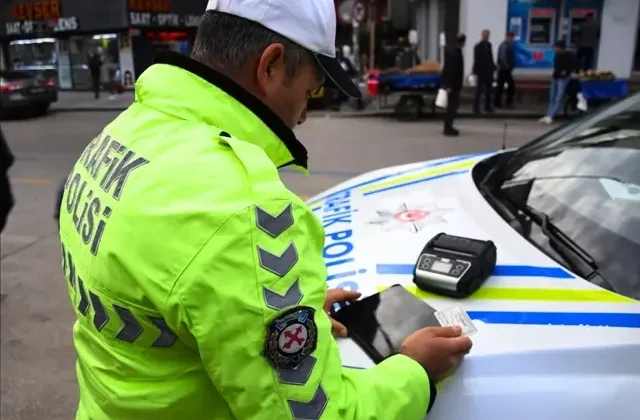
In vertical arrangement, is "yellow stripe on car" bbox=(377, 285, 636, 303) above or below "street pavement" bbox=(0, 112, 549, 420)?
above

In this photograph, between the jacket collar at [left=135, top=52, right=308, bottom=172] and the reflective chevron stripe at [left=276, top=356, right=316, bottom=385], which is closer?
the reflective chevron stripe at [left=276, top=356, right=316, bottom=385]

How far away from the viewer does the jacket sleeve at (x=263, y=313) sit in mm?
905

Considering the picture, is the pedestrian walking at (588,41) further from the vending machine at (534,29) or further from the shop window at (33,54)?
the shop window at (33,54)

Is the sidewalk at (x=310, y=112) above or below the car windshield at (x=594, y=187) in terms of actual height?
below

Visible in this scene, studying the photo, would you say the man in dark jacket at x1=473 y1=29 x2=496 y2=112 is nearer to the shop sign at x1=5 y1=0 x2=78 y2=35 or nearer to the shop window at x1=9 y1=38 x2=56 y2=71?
the shop sign at x1=5 y1=0 x2=78 y2=35

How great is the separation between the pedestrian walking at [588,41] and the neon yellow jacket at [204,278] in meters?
13.9

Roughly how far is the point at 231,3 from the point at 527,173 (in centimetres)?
140

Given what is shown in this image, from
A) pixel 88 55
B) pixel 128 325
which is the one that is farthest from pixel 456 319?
pixel 88 55

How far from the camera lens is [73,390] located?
3.06 metres

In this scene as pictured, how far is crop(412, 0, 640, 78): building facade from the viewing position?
13.7 metres

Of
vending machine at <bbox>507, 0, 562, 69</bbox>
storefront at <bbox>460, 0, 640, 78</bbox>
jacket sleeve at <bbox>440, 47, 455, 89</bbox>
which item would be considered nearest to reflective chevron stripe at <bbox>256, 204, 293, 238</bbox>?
jacket sleeve at <bbox>440, 47, 455, 89</bbox>

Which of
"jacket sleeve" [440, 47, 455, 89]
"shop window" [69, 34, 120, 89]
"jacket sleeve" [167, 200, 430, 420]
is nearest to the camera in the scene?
"jacket sleeve" [167, 200, 430, 420]

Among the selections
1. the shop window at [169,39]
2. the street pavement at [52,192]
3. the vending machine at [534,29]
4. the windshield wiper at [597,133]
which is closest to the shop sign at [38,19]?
the shop window at [169,39]

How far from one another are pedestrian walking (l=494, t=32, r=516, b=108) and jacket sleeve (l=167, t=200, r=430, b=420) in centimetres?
1327
